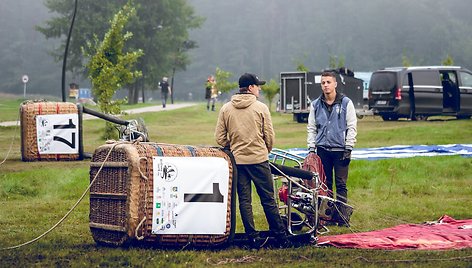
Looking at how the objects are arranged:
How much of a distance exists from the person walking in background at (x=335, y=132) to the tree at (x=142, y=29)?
70.1 meters

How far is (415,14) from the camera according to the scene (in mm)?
158250

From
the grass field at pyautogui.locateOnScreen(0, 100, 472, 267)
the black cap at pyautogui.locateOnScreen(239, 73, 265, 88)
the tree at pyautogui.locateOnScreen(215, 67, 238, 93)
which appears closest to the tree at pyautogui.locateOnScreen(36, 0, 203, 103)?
the tree at pyautogui.locateOnScreen(215, 67, 238, 93)

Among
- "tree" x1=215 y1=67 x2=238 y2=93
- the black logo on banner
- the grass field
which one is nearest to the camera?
the grass field

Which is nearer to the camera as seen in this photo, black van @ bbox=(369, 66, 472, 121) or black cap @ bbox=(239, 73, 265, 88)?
black cap @ bbox=(239, 73, 265, 88)

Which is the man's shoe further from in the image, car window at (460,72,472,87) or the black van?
car window at (460,72,472,87)

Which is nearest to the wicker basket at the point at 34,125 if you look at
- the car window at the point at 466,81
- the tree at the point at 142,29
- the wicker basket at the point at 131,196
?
the wicker basket at the point at 131,196

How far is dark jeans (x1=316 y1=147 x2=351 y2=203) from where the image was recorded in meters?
12.8

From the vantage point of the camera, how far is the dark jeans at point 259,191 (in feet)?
35.9

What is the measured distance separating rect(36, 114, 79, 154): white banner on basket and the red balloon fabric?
35.3 feet

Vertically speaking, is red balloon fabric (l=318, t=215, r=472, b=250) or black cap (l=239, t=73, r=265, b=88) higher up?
black cap (l=239, t=73, r=265, b=88)

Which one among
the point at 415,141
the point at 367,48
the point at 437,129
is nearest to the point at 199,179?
the point at 415,141

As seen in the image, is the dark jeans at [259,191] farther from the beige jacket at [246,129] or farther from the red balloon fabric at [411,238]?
the red balloon fabric at [411,238]

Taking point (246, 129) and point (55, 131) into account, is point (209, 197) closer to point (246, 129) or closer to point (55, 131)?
point (246, 129)

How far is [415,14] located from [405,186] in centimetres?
14500
